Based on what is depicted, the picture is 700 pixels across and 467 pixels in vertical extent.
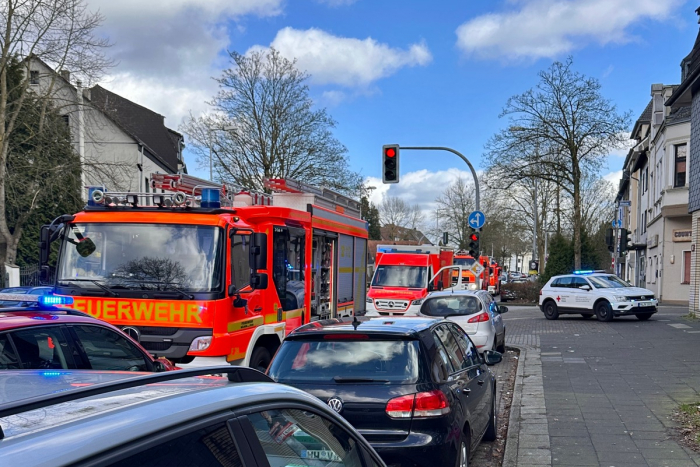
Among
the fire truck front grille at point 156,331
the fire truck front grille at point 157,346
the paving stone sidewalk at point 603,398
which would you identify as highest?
the fire truck front grille at point 156,331

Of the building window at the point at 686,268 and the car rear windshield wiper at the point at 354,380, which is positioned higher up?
the building window at the point at 686,268

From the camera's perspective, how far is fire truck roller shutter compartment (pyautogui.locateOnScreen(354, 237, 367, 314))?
48.8ft

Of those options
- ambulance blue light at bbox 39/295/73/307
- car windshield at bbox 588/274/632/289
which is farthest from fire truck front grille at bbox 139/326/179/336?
car windshield at bbox 588/274/632/289

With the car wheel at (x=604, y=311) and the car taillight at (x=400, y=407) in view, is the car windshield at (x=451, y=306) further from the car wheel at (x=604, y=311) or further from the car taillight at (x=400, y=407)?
the car wheel at (x=604, y=311)

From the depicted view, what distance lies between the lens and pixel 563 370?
1310 cm

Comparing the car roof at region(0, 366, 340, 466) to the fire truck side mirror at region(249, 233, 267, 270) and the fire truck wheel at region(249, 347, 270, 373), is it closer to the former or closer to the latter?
the fire truck side mirror at region(249, 233, 267, 270)

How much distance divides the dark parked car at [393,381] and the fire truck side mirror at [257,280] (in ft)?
9.55

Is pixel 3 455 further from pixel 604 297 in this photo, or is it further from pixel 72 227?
pixel 604 297

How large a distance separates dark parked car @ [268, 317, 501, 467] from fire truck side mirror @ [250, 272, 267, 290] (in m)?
2.91

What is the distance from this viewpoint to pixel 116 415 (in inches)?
68.1

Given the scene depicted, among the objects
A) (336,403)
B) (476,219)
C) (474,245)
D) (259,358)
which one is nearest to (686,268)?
(476,219)

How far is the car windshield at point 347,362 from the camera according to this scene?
564cm

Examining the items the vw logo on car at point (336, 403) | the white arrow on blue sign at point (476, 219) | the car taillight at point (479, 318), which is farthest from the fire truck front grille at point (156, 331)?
the white arrow on blue sign at point (476, 219)

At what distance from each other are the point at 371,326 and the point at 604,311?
20310 mm
